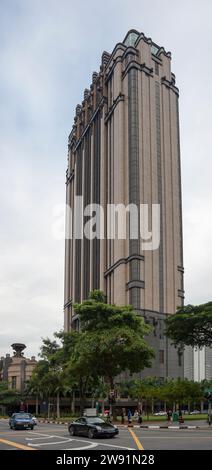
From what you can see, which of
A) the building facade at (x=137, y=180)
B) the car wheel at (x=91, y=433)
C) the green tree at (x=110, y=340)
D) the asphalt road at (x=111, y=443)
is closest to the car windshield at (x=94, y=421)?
the car wheel at (x=91, y=433)

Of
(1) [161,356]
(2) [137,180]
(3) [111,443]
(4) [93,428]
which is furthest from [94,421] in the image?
(2) [137,180]

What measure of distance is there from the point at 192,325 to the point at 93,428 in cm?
2525

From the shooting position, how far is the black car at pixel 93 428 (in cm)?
2858

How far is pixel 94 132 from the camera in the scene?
483 ft

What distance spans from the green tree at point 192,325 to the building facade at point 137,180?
5616 cm

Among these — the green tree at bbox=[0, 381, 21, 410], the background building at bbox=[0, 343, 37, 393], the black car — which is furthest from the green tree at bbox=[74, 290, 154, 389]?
the background building at bbox=[0, 343, 37, 393]

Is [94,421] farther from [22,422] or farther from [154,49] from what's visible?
[154,49]

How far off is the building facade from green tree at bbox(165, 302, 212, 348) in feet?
184

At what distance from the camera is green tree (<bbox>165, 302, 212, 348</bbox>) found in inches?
→ 2025

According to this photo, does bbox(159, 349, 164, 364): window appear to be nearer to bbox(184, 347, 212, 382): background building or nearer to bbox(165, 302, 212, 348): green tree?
bbox(184, 347, 212, 382): background building

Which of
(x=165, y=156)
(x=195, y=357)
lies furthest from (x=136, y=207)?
(x=195, y=357)

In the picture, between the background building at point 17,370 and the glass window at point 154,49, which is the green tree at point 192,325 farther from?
the glass window at point 154,49

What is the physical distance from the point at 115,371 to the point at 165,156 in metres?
81.2
